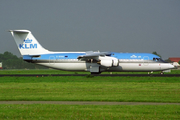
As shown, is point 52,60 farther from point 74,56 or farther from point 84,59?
point 84,59

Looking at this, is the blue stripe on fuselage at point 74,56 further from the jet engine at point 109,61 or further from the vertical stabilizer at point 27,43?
the jet engine at point 109,61

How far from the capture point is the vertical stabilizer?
45.1 metres

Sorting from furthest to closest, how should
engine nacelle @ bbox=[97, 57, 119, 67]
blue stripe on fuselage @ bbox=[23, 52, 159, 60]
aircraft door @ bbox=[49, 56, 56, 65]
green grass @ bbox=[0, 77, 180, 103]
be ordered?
aircraft door @ bbox=[49, 56, 56, 65]
blue stripe on fuselage @ bbox=[23, 52, 159, 60]
engine nacelle @ bbox=[97, 57, 119, 67]
green grass @ bbox=[0, 77, 180, 103]

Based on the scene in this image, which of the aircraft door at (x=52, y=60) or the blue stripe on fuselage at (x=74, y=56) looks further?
the aircraft door at (x=52, y=60)

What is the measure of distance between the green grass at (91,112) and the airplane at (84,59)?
98.3 feet

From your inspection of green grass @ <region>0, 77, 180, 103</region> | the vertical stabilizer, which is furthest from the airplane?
green grass @ <region>0, 77, 180, 103</region>

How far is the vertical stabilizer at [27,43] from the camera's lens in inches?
1774

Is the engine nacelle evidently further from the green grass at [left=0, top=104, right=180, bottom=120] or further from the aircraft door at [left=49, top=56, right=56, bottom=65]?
the green grass at [left=0, top=104, right=180, bottom=120]

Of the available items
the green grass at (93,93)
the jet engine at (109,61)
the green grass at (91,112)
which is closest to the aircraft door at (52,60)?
the jet engine at (109,61)

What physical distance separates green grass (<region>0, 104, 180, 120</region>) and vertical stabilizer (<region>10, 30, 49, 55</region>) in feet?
107

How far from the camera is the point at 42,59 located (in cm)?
4447

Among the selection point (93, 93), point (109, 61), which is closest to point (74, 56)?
point (109, 61)

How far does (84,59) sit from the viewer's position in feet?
145

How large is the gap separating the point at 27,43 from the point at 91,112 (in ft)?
115
